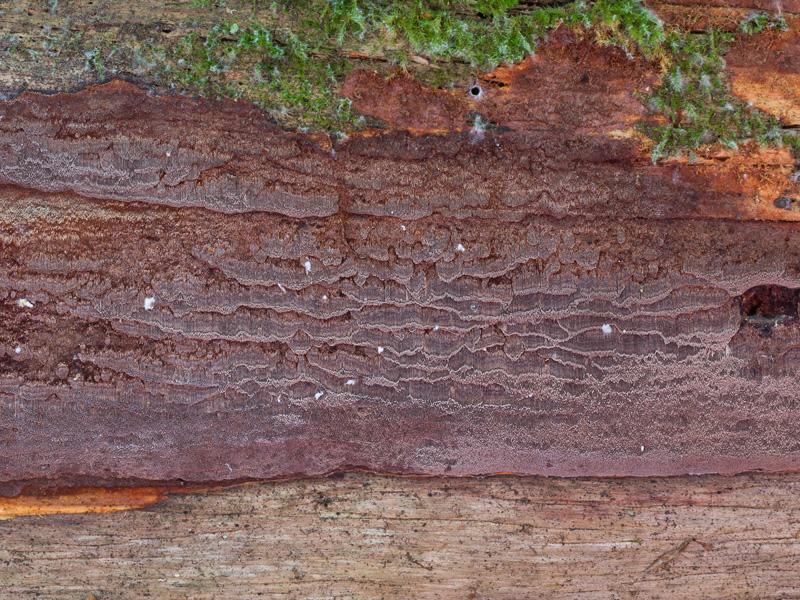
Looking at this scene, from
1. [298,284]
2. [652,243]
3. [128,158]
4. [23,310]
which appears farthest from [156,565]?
[652,243]

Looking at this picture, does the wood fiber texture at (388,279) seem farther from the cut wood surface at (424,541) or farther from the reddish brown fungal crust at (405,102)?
the cut wood surface at (424,541)

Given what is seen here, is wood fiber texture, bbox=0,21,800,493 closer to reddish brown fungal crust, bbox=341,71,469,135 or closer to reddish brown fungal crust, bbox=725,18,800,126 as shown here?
reddish brown fungal crust, bbox=341,71,469,135

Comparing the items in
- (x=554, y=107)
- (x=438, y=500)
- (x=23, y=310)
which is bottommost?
(x=438, y=500)

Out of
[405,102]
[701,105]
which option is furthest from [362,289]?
[701,105]

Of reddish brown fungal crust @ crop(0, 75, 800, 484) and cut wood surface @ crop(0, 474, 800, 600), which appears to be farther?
cut wood surface @ crop(0, 474, 800, 600)

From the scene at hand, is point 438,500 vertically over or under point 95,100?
under

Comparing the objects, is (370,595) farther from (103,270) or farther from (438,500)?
(103,270)

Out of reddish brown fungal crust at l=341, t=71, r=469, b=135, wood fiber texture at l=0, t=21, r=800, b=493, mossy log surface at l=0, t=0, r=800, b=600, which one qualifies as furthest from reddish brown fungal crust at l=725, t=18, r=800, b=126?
reddish brown fungal crust at l=341, t=71, r=469, b=135
